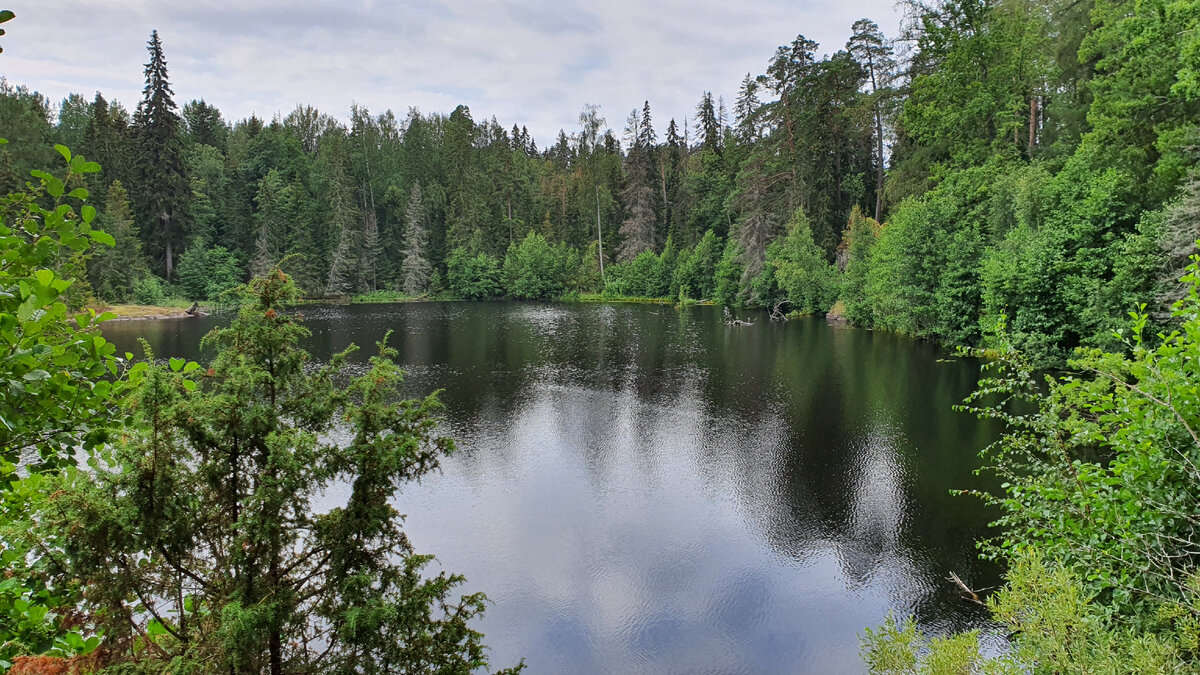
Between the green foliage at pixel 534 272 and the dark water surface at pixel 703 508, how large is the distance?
3364 centimetres

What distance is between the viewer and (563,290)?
60312 millimetres

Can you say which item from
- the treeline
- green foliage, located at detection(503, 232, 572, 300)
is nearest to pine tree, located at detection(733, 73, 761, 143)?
the treeline

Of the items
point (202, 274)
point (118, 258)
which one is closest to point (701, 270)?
point (202, 274)

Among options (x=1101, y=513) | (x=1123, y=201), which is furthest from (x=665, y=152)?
(x=1101, y=513)

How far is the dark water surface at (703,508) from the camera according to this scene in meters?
9.07

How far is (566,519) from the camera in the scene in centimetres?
1227

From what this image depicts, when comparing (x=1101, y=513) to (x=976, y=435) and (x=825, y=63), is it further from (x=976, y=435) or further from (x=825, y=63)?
(x=825, y=63)

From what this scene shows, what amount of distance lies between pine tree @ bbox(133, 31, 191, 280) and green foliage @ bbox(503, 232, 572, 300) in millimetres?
26712

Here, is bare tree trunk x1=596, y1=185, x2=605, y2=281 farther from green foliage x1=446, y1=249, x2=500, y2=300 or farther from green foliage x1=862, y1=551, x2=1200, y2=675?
green foliage x1=862, y1=551, x2=1200, y2=675

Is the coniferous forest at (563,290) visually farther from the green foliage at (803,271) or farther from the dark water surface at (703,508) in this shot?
the dark water surface at (703,508)

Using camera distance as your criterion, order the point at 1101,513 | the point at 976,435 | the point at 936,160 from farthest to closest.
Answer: the point at 936,160 < the point at 976,435 < the point at 1101,513

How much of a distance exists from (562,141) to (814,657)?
7229 centimetres

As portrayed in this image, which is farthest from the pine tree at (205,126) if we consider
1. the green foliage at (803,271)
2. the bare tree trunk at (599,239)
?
the green foliage at (803,271)

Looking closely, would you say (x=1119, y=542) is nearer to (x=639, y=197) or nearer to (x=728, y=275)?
(x=728, y=275)
